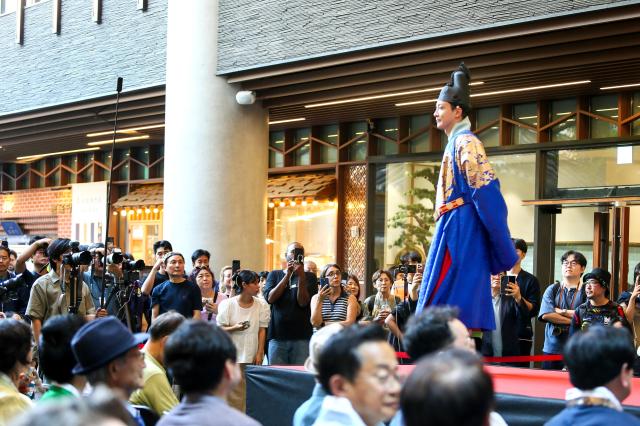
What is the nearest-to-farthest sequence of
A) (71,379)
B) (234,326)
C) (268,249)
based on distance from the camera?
(71,379), (234,326), (268,249)

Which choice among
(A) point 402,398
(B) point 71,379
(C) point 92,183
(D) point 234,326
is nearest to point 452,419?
(A) point 402,398

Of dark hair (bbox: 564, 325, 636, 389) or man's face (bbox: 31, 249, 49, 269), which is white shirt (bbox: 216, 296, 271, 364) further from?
dark hair (bbox: 564, 325, 636, 389)

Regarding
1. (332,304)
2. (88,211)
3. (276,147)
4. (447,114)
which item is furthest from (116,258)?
(88,211)

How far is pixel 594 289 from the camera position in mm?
6945

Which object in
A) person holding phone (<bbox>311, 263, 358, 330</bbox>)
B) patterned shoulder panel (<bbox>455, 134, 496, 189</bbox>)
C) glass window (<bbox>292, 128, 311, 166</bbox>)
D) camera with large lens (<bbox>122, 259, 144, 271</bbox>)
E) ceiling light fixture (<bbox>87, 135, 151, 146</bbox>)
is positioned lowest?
person holding phone (<bbox>311, 263, 358, 330</bbox>)

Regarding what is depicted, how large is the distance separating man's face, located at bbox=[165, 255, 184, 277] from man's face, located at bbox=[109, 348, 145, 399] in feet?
15.3

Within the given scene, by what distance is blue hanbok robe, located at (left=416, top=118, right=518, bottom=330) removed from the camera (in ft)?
15.8

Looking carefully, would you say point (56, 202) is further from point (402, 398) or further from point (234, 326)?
point (402, 398)

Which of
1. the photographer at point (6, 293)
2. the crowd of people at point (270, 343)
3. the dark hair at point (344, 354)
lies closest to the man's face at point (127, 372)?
the crowd of people at point (270, 343)

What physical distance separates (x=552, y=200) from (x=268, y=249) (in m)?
5.60

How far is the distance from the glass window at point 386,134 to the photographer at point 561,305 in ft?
21.9

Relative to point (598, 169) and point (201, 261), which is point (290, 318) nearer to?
point (201, 261)

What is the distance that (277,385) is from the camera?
224 inches

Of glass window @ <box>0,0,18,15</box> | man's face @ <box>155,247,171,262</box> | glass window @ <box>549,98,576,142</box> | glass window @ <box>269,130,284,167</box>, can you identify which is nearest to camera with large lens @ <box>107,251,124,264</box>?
man's face @ <box>155,247,171,262</box>
